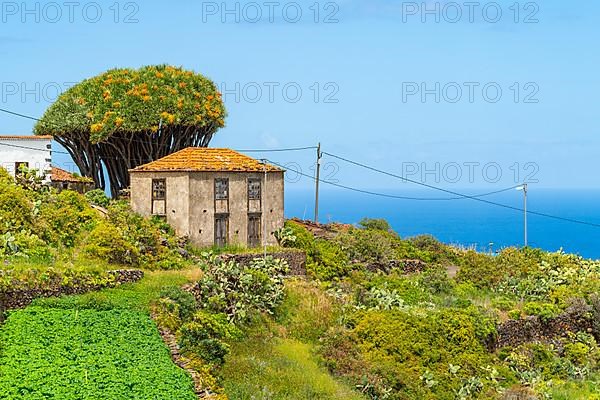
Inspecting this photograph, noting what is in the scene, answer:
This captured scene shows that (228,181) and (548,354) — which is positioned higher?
(228,181)

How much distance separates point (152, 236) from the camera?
37.8 metres

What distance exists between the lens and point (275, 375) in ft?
93.2

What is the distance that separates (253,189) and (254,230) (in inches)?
73.3

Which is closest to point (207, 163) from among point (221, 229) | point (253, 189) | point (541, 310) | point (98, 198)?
point (253, 189)

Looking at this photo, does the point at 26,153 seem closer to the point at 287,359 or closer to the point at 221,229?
the point at 221,229

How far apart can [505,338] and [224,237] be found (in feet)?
43.5

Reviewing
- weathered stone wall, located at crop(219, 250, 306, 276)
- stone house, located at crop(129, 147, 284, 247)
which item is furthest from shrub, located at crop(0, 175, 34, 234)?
weathered stone wall, located at crop(219, 250, 306, 276)

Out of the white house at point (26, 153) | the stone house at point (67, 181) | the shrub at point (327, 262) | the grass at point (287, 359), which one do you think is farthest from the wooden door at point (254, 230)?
the stone house at point (67, 181)

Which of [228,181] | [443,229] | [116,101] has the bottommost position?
[443,229]

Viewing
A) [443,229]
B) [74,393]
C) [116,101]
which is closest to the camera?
[74,393]

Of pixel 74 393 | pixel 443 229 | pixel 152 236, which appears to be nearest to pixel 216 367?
pixel 74 393

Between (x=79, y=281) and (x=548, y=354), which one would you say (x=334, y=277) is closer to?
(x=548, y=354)

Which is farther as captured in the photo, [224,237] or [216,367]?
[224,237]

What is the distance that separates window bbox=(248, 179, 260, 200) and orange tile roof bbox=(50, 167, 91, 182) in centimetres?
1042
